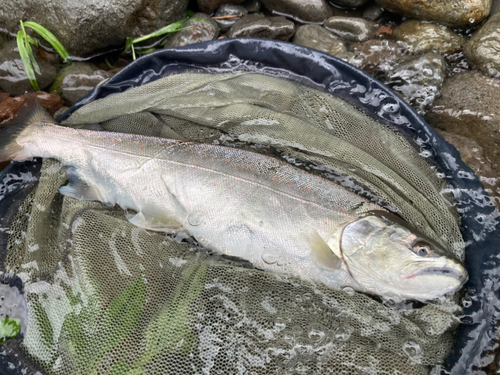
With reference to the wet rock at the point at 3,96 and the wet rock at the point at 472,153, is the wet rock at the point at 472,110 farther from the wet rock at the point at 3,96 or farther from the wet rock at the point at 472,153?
the wet rock at the point at 3,96

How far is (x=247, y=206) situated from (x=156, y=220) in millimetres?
704

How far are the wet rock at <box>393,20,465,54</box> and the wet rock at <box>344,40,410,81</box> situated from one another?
0.15 metres

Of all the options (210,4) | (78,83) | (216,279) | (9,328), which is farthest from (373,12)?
(9,328)

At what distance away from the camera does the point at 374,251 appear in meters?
2.29

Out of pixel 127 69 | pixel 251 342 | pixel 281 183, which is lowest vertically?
pixel 251 342

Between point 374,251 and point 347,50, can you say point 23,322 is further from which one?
point 347,50

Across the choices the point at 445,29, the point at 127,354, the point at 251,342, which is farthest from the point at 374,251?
the point at 445,29

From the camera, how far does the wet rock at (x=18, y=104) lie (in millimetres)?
3219

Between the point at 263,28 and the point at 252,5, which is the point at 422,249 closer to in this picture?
the point at 263,28

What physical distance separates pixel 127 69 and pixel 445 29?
3.35 m

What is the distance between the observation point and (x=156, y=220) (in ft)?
8.56

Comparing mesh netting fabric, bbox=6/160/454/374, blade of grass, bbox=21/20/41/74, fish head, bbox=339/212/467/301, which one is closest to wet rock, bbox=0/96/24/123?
blade of grass, bbox=21/20/41/74

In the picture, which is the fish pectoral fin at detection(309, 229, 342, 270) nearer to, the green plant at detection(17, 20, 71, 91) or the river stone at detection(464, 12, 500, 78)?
the river stone at detection(464, 12, 500, 78)

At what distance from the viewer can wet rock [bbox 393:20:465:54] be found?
3.71m
